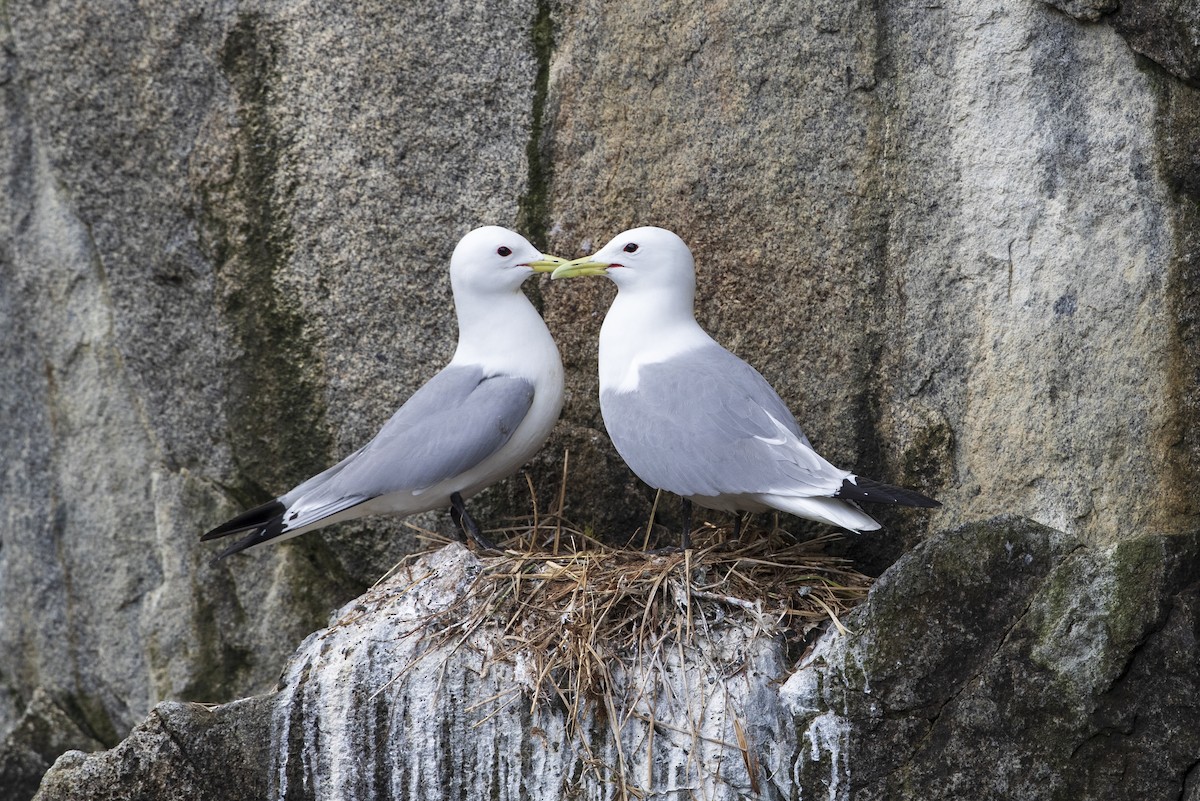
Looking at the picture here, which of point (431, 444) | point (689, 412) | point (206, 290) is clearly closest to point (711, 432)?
Answer: point (689, 412)

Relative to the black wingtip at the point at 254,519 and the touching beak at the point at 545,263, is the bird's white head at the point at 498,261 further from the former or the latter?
the black wingtip at the point at 254,519

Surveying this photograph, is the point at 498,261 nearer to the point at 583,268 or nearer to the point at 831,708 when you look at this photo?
the point at 583,268

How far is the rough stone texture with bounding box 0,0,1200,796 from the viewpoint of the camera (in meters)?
2.86

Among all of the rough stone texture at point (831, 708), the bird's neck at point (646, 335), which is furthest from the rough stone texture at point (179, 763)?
the bird's neck at point (646, 335)

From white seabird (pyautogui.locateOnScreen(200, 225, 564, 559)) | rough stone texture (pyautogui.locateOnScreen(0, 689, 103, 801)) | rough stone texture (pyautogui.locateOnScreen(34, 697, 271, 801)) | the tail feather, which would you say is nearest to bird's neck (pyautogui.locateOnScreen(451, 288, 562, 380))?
white seabird (pyautogui.locateOnScreen(200, 225, 564, 559))

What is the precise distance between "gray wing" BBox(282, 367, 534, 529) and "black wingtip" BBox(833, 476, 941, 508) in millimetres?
816

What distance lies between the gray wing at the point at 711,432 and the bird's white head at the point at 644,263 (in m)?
0.18

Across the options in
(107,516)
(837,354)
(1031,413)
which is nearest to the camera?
Answer: (1031,413)

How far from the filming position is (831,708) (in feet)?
8.20

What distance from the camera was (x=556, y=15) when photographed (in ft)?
10.9

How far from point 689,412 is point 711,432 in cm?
7

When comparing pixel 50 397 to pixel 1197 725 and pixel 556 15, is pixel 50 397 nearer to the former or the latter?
pixel 556 15

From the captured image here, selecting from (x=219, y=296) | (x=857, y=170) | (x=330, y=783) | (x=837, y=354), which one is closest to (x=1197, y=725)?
(x=837, y=354)

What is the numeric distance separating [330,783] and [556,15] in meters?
1.87
